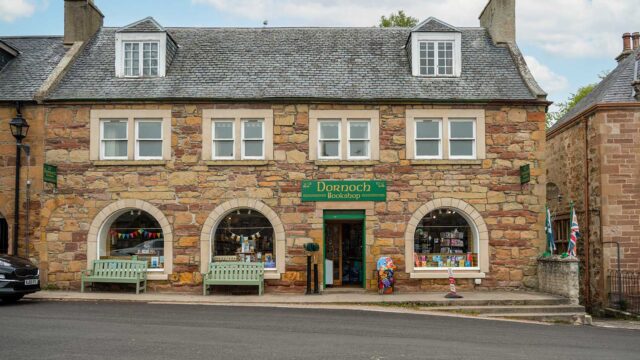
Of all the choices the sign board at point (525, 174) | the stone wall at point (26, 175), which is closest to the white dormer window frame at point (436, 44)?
the sign board at point (525, 174)

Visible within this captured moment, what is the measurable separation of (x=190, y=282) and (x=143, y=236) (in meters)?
2.13

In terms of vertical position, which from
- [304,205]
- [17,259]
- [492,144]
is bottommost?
[17,259]

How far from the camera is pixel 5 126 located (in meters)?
19.1

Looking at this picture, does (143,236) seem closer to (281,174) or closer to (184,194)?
(184,194)

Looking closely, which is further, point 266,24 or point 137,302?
point 266,24

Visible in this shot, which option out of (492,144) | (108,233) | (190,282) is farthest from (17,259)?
(492,144)

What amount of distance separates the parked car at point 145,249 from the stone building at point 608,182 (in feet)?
42.8

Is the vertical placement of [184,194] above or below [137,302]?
above

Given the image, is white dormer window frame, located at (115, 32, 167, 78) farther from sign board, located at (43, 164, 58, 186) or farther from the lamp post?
sign board, located at (43, 164, 58, 186)

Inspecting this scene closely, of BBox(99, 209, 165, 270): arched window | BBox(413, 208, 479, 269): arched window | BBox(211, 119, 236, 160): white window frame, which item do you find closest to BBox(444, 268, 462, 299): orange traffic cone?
BBox(413, 208, 479, 269): arched window

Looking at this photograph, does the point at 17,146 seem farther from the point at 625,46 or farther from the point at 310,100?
the point at 625,46

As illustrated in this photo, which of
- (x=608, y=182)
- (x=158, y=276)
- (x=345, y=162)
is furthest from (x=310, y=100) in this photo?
(x=608, y=182)

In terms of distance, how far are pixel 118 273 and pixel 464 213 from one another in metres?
10.2

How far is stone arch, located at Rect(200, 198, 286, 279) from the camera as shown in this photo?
1850 cm
